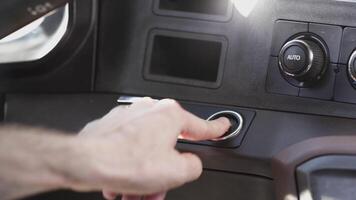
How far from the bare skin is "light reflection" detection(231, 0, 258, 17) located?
273 millimetres

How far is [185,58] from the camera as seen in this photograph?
93 cm

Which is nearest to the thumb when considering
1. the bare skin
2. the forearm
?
the bare skin

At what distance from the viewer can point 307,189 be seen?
81 centimetres

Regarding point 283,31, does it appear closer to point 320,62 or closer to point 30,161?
point 320,62

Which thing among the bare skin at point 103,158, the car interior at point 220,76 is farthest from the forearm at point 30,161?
the car interior at point 220,76

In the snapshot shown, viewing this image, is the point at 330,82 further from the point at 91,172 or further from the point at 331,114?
the point at 91,172

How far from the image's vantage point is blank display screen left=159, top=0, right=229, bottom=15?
0.90 meters

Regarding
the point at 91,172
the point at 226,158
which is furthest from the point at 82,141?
the point at 226,158

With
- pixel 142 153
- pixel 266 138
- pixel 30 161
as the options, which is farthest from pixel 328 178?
pixel 30 161

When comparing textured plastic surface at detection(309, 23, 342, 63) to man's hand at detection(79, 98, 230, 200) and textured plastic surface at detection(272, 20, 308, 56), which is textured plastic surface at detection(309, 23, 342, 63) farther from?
man's hand at detection(79, 98, 230, 200)

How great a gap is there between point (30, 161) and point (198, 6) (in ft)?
1.43

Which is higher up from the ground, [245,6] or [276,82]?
[245,6]

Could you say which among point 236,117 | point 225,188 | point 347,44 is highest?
point 347,44

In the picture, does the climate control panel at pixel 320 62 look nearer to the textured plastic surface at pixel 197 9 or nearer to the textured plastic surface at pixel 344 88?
the textured plastic surface at pixel 344 88
